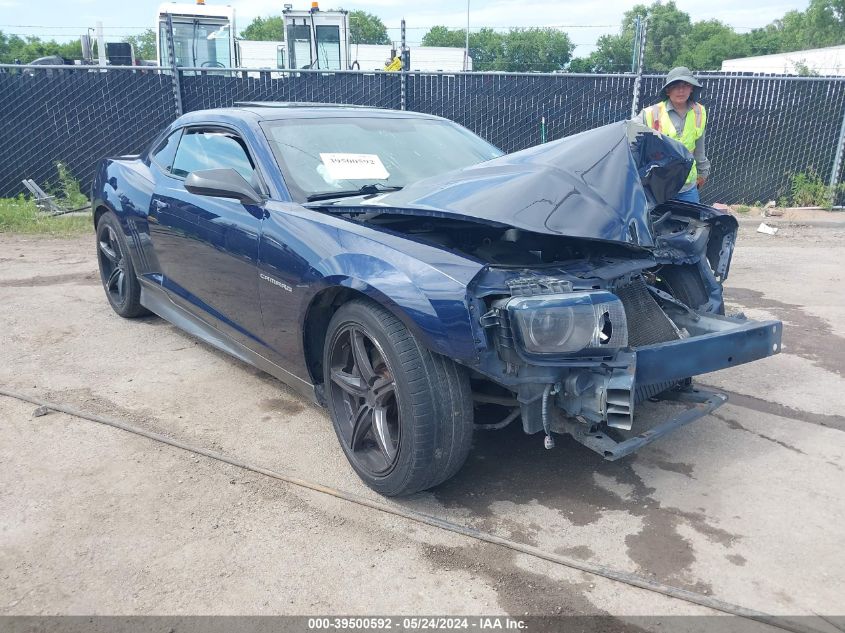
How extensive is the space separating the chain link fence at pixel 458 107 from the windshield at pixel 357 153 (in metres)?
6.59

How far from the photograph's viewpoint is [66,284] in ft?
21.8

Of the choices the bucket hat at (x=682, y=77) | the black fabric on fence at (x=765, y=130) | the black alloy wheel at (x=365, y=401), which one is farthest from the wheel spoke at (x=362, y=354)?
the black fabric on fence at (x=765, y=130)

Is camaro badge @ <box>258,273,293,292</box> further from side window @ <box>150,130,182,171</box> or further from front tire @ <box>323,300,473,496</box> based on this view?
side window @ <box>150,130,182,171</box>

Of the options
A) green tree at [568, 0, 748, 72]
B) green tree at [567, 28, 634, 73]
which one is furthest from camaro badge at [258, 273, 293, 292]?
green tree at [568, 0, 748, 72]

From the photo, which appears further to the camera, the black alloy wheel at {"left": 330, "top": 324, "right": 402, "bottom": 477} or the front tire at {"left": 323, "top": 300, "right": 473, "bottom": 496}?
the black alloy wheel at {"left": 330, "top": 324, "right": 402, "bottom": 477}

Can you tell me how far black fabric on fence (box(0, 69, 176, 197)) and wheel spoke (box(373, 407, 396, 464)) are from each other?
8.98m

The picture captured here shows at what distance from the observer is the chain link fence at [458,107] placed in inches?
404

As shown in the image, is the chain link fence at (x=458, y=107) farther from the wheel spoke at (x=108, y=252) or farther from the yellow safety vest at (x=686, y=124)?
the wheel spoke at (x=108, y=252)

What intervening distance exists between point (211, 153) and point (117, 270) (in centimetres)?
174

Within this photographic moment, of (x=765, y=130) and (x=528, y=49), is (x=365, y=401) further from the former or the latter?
(x=528, y=49)

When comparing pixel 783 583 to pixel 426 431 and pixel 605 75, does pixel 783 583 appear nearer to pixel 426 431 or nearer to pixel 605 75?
pixel 426 431

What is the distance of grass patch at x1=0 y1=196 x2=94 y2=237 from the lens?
954cm

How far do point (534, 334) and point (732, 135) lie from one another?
9.43 m

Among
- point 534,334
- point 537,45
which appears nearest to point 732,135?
point 534,334
